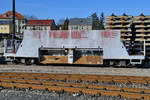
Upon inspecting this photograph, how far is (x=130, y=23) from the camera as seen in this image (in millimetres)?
21219

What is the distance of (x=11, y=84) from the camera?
714 centimetres

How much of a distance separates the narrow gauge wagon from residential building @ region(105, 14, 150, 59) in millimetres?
6634

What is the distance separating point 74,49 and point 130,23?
968cm

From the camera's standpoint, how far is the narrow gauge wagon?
13.8m

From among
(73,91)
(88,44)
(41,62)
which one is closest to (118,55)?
(88,44)

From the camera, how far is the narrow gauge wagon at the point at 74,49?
45.2ft

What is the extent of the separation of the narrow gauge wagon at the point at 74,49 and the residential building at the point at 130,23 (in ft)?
21.8

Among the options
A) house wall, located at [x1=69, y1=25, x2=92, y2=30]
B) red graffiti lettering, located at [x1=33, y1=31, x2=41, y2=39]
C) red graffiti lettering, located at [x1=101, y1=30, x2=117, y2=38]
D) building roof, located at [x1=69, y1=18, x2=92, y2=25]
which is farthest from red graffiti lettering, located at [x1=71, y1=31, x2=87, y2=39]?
building roof, located at [x1=69, y1=18, x2=92, y2=25]

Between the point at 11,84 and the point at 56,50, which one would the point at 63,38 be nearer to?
the point at 56,50

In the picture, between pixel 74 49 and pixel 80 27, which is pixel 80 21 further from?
pixel 74 49

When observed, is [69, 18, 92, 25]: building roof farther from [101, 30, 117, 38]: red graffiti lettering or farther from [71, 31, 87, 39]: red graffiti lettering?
[101, 30, 117, 38]: red graffiti lettering

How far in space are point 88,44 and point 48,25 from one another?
7673cm

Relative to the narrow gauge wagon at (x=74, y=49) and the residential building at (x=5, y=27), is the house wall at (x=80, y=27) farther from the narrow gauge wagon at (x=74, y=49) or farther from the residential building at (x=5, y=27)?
the narrow gauge wagon at (x=74, y=49)

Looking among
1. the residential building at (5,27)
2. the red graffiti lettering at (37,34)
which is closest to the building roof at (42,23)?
the residential building at (5,27)
